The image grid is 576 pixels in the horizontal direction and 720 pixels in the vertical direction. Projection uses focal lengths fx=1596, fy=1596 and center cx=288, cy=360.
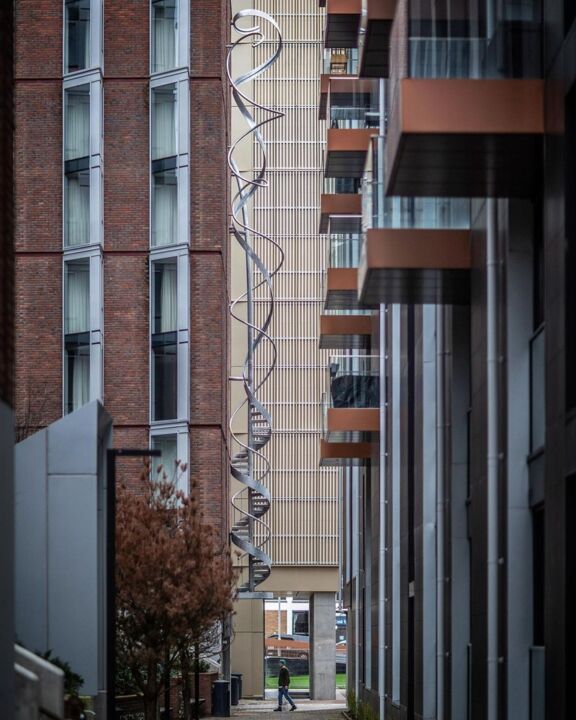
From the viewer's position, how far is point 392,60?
18391 mm

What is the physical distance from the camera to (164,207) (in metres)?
43.5

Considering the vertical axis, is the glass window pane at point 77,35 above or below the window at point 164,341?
above

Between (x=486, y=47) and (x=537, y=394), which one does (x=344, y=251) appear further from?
(x=486, y=47)

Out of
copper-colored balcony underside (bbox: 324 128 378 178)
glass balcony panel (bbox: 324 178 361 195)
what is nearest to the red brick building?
glass balcony panel (bbox: 324 178 361 195)

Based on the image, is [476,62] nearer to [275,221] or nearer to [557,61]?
[557,61]

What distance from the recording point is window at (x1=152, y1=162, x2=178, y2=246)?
142 ft

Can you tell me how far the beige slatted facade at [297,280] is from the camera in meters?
66.5

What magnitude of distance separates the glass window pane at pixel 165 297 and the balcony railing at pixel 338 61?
6.69 metres

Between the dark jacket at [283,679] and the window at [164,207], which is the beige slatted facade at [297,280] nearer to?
the dark jacket at [283,679]

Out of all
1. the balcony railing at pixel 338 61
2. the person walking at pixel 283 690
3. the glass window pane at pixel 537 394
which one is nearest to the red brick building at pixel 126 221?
the balcony railing at pixel 338 61

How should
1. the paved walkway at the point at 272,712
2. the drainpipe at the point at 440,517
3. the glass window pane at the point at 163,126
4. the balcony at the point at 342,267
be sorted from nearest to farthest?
1. the drainpipe at the point at 440,517
2. the balcony at the point at 342,267
3. the glass window pane at the point at 163,126
4. the paved walkway at the point at 272,712

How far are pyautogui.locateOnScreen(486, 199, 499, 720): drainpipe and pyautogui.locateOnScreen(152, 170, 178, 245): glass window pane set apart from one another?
24.7 metres

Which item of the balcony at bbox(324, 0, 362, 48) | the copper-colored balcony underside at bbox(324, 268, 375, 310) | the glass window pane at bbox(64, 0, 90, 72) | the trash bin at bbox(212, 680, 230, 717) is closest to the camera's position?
the copper-colored balcony underside at bbox(324, 268, 375, 310)

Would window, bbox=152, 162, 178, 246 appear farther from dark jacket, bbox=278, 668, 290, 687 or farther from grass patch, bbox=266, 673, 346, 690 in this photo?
grass patch, bbox=266, 673, 346, 690
